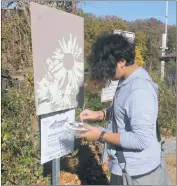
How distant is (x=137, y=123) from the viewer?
1.85 meters

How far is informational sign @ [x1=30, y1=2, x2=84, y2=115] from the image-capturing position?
231cm

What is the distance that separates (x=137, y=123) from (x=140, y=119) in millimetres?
29

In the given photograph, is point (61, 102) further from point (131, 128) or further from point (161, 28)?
point (161, 28)

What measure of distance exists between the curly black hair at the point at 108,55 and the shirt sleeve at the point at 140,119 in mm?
235

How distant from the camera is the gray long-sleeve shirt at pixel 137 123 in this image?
186 centimetres

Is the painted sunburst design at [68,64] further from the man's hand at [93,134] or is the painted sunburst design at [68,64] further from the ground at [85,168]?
the ground at [85,168]

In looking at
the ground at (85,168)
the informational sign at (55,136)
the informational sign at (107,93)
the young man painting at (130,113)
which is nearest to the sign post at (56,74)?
the informational sign at (55,136)

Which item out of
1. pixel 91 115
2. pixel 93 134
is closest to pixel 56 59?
pixel 91 115

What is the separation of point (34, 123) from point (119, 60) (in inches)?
76.1

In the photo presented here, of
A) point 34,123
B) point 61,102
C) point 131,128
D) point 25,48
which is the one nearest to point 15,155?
point 34,123

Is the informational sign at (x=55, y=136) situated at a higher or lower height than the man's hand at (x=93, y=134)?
lower

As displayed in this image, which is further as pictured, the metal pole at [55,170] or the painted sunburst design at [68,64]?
the metal pole at [55,170]

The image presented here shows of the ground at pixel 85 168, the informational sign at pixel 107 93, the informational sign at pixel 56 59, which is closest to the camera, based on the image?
the informational sign at pixel 56 59

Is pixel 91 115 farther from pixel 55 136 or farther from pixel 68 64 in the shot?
pixel 68 64
